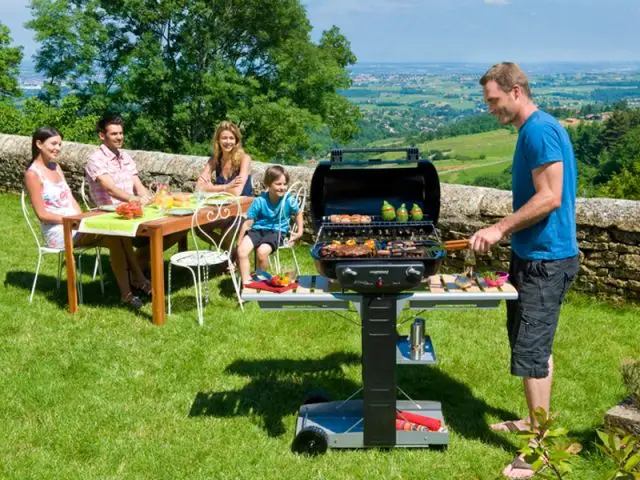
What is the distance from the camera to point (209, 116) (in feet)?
78.3

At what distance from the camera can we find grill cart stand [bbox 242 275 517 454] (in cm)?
315

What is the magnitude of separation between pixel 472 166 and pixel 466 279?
4464cm

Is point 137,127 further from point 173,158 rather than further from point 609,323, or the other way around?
point 609,323

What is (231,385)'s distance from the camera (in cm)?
422

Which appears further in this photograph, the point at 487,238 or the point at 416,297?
the point at 416,297

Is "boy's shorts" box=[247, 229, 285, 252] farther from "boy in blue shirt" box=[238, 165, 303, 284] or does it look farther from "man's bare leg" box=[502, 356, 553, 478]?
"man's bare leg" box=[502, 356, 553, 478]

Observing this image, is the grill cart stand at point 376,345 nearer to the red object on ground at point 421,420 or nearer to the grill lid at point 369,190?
the red object on ground at point 421,420

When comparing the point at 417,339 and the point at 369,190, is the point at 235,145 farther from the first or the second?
the point at 417,339

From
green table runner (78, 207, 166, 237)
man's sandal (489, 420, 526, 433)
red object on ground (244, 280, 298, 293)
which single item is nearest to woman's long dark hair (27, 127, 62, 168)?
green table runner (78, 207, 166, 237)

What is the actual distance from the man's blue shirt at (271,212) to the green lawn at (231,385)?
738 millimetres

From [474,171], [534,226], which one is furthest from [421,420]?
[474,171]

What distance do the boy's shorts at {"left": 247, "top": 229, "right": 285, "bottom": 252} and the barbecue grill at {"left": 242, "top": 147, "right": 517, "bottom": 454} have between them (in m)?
1.82

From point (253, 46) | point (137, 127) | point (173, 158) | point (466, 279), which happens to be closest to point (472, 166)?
point (253, 46)

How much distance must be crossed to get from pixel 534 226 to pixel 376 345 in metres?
0.92
